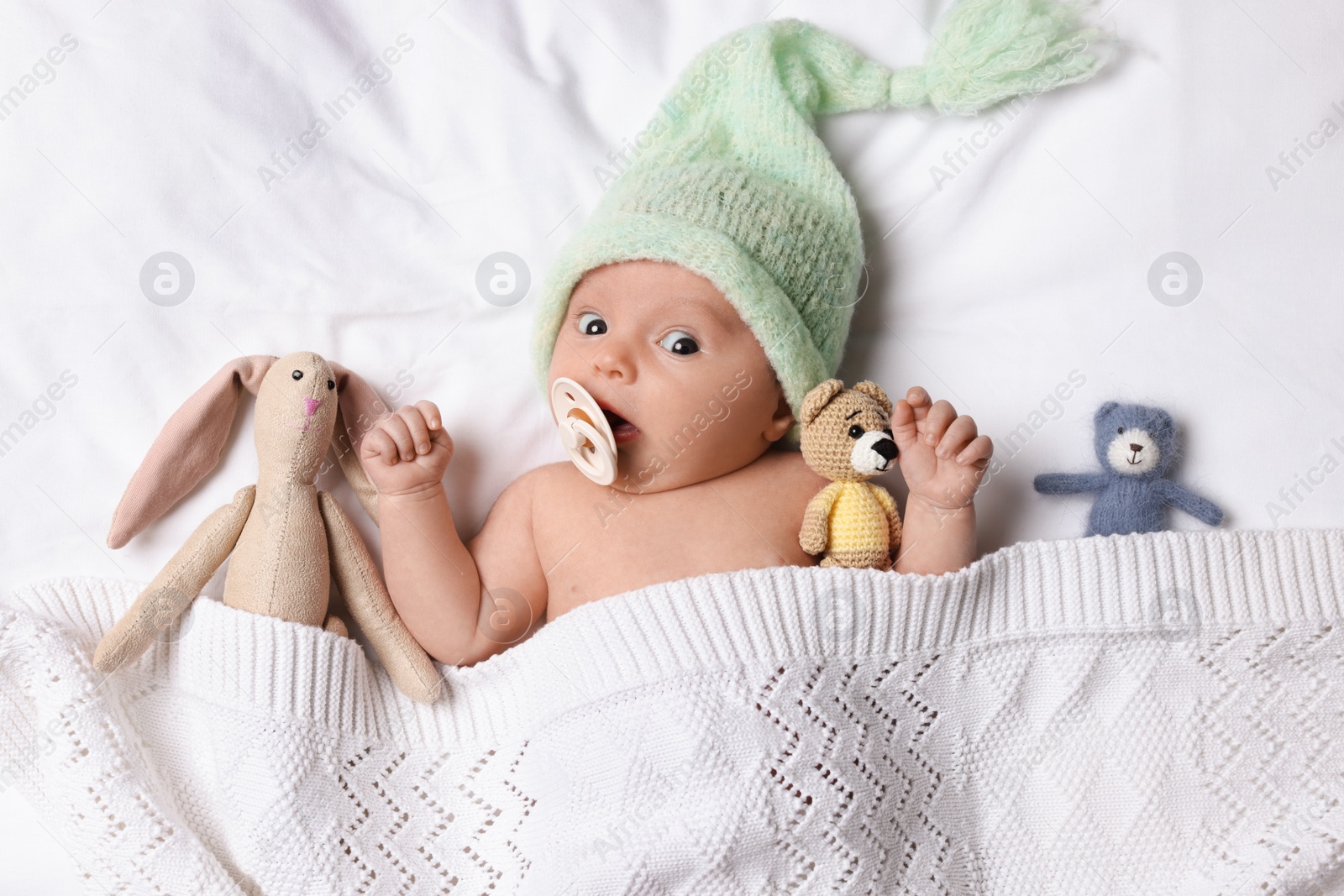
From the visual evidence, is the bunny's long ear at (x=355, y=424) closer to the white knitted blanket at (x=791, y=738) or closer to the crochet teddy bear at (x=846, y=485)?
the white knitted blanket at (x=791, y=738)

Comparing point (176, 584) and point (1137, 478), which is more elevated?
point (176, 584)

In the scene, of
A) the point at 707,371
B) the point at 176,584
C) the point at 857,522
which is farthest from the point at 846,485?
the point at 176,584

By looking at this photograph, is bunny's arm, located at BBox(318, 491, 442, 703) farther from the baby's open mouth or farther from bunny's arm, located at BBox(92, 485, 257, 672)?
the baby's open mouth

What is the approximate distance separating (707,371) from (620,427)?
0.14 meters

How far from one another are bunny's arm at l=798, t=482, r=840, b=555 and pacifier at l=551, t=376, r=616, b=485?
0.85 feet

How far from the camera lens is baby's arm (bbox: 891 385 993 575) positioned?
4.09 feet

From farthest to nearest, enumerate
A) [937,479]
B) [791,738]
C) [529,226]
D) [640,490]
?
[529,226]
[640,490]
[937,479]
[791,738]

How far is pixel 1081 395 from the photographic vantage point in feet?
4.74

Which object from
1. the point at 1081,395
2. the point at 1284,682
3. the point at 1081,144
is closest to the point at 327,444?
the point at 1081,395

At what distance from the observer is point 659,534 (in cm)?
135

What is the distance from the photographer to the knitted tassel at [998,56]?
142 centimetres

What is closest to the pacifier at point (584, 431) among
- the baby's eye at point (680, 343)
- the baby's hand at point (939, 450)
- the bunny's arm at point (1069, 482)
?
the baby's eye at point (680, 343)

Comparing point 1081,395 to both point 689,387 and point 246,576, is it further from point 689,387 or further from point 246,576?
point 246,576

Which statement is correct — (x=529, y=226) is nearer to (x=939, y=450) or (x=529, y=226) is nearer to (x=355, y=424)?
(x=355, y=424)
